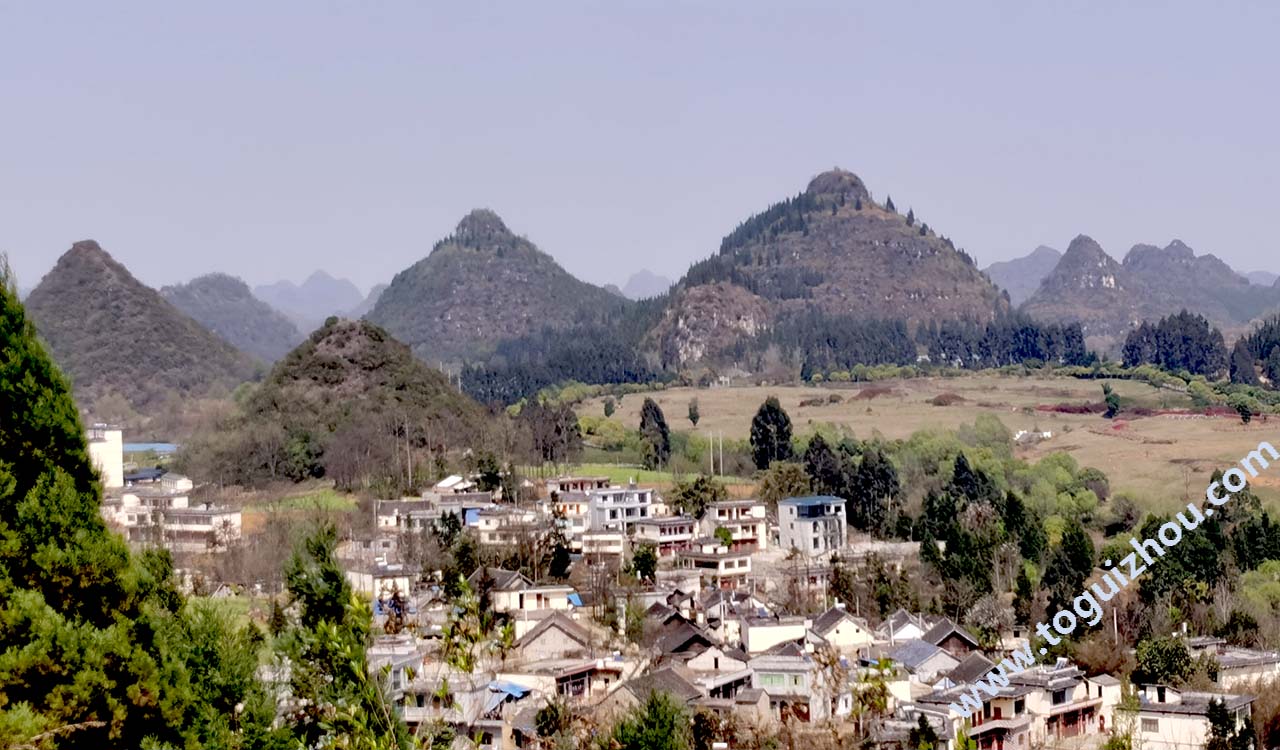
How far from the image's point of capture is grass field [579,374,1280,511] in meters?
25.1

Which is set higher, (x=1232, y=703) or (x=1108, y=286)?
(x=1108, y=286)

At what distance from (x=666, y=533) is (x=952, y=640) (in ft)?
21.4

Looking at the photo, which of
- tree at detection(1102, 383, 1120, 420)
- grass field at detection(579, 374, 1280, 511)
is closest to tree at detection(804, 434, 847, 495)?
grass field at detection(579, 374, 1280, 511)

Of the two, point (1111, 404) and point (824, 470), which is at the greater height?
point (1111, 404)

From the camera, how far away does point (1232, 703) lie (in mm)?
11344

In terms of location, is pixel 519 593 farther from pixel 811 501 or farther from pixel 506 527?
pixel 811 501

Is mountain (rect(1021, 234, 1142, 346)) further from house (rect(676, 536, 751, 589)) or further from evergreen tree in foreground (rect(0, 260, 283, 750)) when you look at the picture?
evergreen tree in foreground (rect(0, 260, 283, 750))

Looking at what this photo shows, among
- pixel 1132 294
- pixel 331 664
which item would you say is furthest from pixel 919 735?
pixel 1132 294

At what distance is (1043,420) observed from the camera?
108 feet

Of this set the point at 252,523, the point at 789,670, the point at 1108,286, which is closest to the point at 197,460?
the point at 252,523

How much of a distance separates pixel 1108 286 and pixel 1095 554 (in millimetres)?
84317

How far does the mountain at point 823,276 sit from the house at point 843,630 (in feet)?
142

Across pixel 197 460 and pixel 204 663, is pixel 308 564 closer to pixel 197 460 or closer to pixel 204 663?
pixel 204 663

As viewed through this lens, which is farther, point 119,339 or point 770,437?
point 119,339
